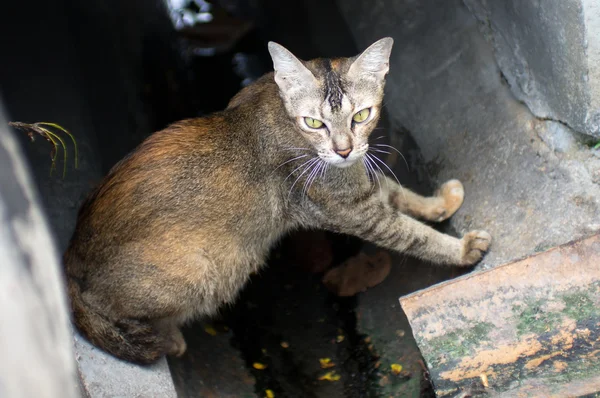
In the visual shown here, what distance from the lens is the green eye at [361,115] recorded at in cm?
341

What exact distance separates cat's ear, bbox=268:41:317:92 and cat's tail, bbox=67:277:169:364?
1367 mm

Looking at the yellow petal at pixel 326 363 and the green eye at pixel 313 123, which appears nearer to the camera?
the green eye at pixel 313 123

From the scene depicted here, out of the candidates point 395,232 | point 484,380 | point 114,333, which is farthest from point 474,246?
point 114,333

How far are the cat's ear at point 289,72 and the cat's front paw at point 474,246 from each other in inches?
48.7

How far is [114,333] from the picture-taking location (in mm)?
3297

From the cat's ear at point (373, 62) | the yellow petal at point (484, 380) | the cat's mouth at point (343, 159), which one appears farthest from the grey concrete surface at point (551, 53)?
the yellow petal at point (484, 380)

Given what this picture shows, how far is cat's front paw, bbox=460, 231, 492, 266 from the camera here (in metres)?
3.75

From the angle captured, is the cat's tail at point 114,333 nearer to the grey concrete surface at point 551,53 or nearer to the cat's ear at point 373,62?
the cat's ear at point 373,62

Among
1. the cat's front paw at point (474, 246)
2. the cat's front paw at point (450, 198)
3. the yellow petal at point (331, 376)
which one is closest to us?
the cat's front paw at point (474, 246)

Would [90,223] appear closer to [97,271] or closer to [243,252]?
[97,271]

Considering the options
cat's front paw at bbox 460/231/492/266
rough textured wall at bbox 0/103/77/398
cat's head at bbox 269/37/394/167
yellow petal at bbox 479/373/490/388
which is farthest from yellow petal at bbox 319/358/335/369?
rough textured wall at bbox 0/103/77/398

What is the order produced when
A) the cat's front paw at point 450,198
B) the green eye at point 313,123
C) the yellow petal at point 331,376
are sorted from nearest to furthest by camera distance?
the green eye at point 313,123 < the yellow petal at point 331,376 < the cat's front paw at point 450,198

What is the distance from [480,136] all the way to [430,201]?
0.48 metres

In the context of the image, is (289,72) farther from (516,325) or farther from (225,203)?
(516,325)
